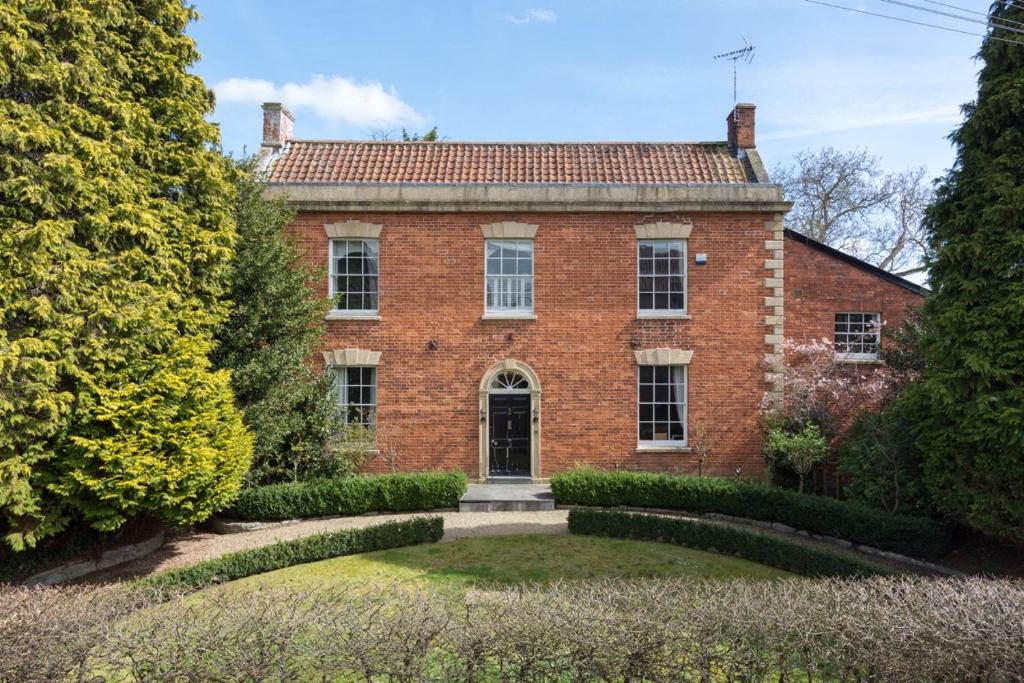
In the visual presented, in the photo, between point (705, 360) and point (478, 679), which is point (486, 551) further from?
point (705, 360)

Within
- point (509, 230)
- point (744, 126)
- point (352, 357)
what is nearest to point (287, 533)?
point (352, 357)

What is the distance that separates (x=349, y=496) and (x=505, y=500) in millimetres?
3379

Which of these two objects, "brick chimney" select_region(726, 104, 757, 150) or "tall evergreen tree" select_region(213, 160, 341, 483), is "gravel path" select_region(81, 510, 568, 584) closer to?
"tall evergreen tree" select_region(213, 160, 341, 483)

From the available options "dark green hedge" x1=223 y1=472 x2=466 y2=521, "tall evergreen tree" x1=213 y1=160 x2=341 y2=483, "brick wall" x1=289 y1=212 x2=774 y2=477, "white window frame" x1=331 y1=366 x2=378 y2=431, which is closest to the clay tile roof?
"brick wall" x1=289 y1=212 x2=774 y2=477

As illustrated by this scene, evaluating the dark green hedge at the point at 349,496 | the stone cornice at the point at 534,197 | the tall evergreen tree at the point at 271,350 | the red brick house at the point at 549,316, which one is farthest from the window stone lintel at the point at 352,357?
the stone cornice at the point at 534,197

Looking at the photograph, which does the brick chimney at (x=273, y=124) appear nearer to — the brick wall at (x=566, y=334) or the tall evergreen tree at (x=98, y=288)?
the brick wall at (x=566, y=334)

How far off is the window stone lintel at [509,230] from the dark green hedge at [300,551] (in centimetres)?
772

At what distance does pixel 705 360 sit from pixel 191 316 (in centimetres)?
1180

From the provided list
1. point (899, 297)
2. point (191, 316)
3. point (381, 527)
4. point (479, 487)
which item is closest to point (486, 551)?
point (381, 527)

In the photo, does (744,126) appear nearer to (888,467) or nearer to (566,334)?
(566,334)

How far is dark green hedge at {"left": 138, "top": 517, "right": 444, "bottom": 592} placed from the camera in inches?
377

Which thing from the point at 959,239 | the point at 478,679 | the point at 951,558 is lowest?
the point at 951,558

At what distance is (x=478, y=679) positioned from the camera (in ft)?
17.2

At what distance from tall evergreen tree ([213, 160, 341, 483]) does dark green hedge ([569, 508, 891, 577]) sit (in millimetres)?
6196
